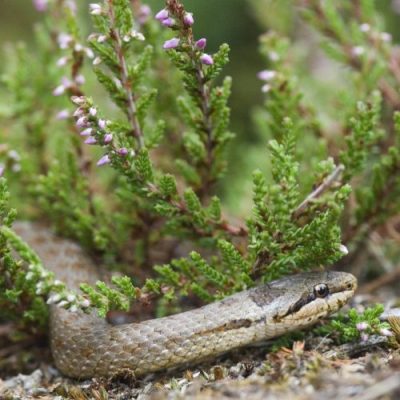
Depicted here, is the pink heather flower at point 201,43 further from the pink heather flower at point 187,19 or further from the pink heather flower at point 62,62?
the pink heather flower at point 62,62

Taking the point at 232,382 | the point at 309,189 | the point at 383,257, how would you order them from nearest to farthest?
1. the point at 232,382
2. the point at 309,189
3. the point at 383,257

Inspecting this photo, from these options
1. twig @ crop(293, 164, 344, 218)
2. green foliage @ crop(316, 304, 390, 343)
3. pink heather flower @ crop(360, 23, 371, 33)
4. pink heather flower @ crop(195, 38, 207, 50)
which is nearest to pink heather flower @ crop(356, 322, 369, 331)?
green foliage @ crop(316, 304, 390, 343)

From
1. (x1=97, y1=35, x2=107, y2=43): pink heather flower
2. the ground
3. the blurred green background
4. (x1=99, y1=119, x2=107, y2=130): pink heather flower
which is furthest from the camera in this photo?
the blurred green background

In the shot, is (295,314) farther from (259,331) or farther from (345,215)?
(345,215)

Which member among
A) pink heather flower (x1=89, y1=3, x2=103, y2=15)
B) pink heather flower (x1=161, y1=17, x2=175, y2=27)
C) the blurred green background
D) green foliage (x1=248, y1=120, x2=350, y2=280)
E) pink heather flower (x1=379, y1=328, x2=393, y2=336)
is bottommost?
pink heather flower (x1=379, y1=328, x2=393, y2=336)

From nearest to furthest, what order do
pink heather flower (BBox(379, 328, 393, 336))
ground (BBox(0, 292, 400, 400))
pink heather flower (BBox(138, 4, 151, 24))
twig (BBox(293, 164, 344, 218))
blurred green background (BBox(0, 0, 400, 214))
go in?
ground (BBox(0, 292, 400, 400))
twig (BBox(293, 164, 344, 218))
pink heather flower (BBox(379, 328, 393, 336))
pink heather flower (BBox(138, 4, 151, 24))
blurred green background (BBox(0, 0, 400, 214))

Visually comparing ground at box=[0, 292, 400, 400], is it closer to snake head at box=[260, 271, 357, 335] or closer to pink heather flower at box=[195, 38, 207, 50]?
snake head at box=[260, 271, 357, 335]

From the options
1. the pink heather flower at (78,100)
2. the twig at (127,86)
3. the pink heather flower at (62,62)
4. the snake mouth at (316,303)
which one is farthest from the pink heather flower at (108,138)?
the snake mouth at (316,303)

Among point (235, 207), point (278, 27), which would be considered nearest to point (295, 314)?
point (235, 207)
